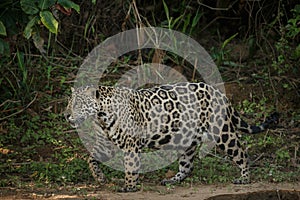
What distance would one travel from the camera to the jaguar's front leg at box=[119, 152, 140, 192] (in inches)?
287

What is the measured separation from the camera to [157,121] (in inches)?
301

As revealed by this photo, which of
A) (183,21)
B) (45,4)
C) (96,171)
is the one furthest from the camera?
(183,21)

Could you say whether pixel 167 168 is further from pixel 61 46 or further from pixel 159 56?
pixel 61 46

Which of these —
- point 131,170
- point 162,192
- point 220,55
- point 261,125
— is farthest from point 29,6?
point 220,55

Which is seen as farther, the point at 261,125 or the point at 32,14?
the point at 261,125

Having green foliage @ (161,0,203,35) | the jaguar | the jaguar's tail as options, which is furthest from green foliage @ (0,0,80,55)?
green foliage @ (161,0,203,35)

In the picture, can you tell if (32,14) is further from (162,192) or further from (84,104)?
(162,192)

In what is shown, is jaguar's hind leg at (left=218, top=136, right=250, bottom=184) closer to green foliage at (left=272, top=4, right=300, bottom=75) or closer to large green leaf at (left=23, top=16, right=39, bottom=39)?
large green leaf at (left=23, top=16, right=39, bottom=39)

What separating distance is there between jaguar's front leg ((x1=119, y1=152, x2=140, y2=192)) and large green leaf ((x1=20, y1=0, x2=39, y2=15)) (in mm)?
2246

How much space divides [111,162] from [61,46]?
12.6 ft

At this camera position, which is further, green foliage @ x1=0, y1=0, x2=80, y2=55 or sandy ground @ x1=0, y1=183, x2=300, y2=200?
sandy ground @ x1=0, y1=183, x2=300, y2=200

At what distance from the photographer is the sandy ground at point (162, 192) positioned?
23.0 feet

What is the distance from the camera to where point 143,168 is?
8289mm

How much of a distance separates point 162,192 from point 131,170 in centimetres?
42
